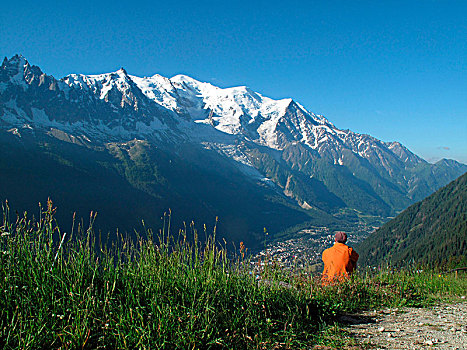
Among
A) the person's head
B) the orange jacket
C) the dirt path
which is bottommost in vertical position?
the dirt path

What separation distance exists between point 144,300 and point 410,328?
181 inches

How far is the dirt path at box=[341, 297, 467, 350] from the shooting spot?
4.94 metres

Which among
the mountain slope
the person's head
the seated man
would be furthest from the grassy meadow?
the mountain slope

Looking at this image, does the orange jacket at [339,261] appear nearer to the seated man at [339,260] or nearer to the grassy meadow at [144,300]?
the seated man at [339,260]

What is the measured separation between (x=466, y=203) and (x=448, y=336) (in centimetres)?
19982

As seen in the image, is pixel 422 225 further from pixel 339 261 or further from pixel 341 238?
pixel 339 261

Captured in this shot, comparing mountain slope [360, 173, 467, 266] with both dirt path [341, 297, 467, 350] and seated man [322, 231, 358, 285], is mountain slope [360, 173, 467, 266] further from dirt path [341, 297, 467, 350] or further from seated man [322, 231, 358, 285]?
dirt path [341, 297, 467, 350]

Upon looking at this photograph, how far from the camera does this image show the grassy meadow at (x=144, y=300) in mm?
4141

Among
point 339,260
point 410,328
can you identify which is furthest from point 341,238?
point 410,328

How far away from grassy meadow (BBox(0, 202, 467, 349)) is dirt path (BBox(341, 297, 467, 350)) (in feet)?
1.36

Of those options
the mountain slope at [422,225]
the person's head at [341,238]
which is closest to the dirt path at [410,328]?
the person's head at [341,238]

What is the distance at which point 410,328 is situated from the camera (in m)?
5.73

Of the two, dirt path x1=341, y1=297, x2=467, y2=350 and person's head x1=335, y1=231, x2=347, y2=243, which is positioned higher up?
person's head x1=335, y1=231, x2=347, y2=243

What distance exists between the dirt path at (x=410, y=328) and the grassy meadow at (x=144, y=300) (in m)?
0.41
